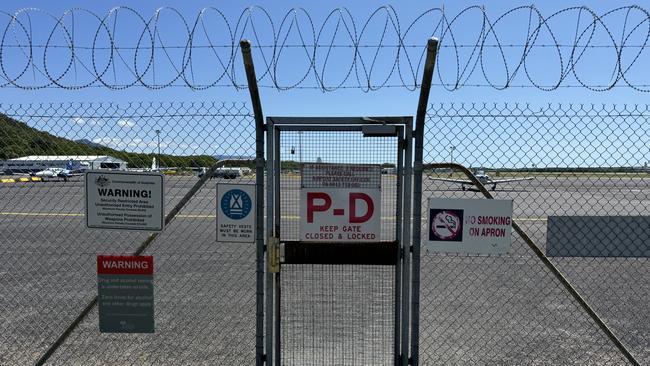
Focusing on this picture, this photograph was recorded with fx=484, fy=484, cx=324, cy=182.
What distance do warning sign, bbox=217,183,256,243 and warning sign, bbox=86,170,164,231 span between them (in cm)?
45

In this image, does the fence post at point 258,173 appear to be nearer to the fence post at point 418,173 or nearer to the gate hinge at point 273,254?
the gate hinge at point 273,254

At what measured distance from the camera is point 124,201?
348 centimetres

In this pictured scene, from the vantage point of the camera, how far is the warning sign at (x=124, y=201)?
3445 millimetres

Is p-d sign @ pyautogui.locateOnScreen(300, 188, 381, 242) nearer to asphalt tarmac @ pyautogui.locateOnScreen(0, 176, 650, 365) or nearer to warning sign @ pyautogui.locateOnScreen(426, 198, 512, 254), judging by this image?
asphalt tarmac @ pyautogui.locateOnScreen(0, 176, 650, 365)

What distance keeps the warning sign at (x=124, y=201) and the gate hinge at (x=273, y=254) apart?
838mm

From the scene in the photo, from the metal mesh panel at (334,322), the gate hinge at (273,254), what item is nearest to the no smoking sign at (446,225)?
the metal mesh panel at (334,322)

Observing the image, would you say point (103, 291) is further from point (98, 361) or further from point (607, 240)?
point (607, 240)

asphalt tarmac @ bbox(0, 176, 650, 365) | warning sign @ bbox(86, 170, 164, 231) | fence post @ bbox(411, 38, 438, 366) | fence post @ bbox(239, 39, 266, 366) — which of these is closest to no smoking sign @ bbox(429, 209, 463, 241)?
fence post @ bbox(411, 38, 438, 366)

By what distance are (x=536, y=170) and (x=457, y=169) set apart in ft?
2.92

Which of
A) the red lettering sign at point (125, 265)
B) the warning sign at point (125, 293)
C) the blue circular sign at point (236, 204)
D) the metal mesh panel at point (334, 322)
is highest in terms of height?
the blue circular sign at point (236, 204)

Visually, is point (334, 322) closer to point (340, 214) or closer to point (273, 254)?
point (273, 254)

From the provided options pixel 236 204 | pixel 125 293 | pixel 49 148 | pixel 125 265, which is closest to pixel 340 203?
pixel 236 204

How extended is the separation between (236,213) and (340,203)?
2.48 feet

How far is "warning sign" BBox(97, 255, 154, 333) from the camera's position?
355 cm
